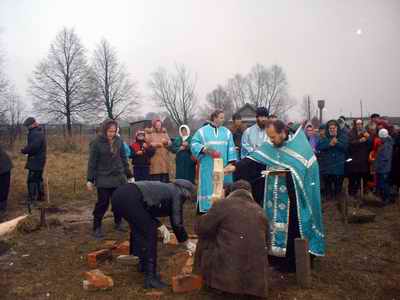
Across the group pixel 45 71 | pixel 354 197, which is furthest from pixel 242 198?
pixel 45 71

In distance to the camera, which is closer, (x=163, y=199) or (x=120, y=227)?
(x=163, y=199)

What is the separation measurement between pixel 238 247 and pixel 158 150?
590 cm

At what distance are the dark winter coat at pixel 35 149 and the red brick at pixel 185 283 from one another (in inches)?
249

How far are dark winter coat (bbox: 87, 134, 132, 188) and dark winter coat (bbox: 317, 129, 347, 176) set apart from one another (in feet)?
16.4

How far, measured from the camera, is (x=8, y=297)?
185 inches

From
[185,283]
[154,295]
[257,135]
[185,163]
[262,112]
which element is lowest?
[154,295]

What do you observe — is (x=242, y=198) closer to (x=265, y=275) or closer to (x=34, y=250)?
(x=265, y=275)

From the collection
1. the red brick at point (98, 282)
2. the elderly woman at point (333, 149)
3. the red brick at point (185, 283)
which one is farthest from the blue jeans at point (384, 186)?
the red brick at point (98, 282)

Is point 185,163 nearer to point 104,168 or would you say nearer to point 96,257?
point 104,168

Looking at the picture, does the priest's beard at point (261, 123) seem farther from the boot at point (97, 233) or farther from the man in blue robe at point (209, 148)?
the boot at point (97, 233)

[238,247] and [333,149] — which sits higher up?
[333,149]

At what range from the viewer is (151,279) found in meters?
4.82

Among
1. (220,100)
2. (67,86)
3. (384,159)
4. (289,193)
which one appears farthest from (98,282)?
(220,100)

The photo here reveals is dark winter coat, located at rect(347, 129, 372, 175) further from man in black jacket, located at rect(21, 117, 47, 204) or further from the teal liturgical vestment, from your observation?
man in black jacket, located at rect(21, 117, 47, 204)
